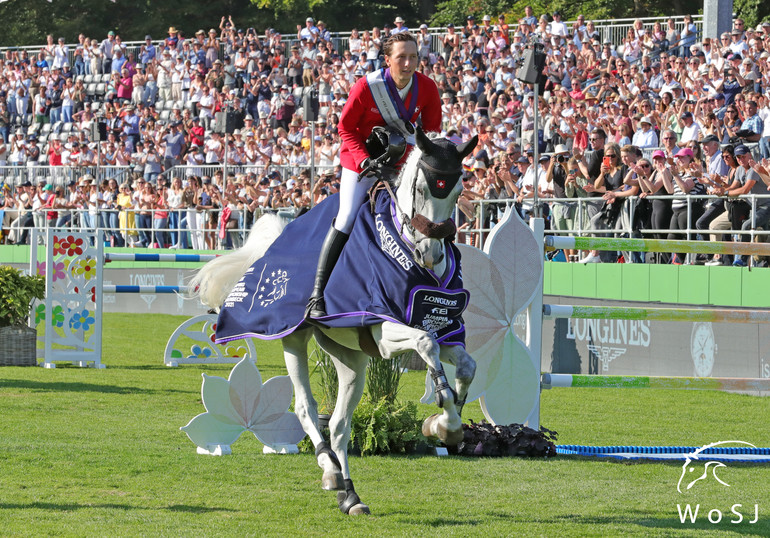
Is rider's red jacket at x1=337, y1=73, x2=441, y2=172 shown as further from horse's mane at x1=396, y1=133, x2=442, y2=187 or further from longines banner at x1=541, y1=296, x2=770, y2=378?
longines banner at x1=541, y1=296, x2=770, y2=378

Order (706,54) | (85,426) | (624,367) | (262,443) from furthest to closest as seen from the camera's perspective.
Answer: (706,54)
(624,367)
(85,426)
(262,443)

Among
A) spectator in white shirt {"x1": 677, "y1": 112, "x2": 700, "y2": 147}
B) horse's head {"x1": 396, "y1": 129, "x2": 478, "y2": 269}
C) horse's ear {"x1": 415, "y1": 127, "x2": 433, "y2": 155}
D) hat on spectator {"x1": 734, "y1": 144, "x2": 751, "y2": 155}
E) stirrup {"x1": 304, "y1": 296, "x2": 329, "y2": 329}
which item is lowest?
stirrup {"x1": 304, "y1": 296, "x2": 329, "y2": 329}

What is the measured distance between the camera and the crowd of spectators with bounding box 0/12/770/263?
15.6 metres

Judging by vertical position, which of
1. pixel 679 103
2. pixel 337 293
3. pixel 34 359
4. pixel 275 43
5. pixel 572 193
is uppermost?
pixel 275 43

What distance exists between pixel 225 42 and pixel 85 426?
27.0m

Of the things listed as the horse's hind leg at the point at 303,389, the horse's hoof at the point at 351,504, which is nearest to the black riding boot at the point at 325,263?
the horse's hind leg at the point at 303,389

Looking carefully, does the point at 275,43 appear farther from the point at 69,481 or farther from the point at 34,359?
the point at 69,481

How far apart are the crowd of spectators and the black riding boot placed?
1520 mm

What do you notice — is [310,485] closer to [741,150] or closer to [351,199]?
[351,199]

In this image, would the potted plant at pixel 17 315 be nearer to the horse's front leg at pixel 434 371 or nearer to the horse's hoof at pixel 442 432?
the horse's front leg at pixel 434 371

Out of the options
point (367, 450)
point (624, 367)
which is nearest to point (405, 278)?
point (367, 450)

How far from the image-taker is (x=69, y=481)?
706cm

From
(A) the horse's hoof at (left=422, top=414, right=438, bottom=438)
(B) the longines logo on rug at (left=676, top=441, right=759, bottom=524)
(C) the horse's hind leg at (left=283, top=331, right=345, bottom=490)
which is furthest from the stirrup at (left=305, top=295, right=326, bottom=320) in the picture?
(B) the longines logo on rug at (left=676, top=441, right=759, bottom=524)

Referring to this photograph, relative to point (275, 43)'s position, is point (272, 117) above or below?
below
